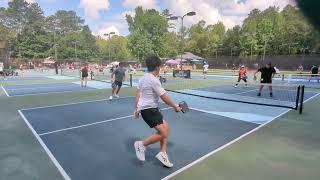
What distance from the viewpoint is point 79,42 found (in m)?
83.8

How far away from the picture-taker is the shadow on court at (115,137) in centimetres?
529

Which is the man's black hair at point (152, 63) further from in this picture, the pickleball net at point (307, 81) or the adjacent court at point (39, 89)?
the pickleball net at point (307, 81)

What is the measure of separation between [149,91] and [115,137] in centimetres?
272

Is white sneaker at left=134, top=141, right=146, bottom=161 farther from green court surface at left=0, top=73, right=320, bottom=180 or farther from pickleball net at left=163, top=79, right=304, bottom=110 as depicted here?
pickleball net at left=163, top=79, right=304, bottom=110

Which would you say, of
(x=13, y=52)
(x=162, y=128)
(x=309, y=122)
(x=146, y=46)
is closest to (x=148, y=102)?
→ (x=162, y=128)

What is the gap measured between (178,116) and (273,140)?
344cm

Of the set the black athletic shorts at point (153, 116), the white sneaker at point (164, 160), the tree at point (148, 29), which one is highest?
the tree at point (148, 29)

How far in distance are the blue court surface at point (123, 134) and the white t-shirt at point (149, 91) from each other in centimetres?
112

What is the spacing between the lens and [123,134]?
25.1ft

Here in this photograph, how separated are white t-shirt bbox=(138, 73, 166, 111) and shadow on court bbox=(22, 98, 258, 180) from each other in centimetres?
112

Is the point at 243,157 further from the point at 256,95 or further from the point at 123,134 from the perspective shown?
the point at 256,95

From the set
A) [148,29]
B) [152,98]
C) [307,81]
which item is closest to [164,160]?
[152,98]

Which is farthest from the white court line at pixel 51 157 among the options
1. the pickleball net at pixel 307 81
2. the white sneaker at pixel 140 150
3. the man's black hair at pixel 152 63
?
the pickleball net at pixel 307 81

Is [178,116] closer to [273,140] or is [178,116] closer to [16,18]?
[273,140]
